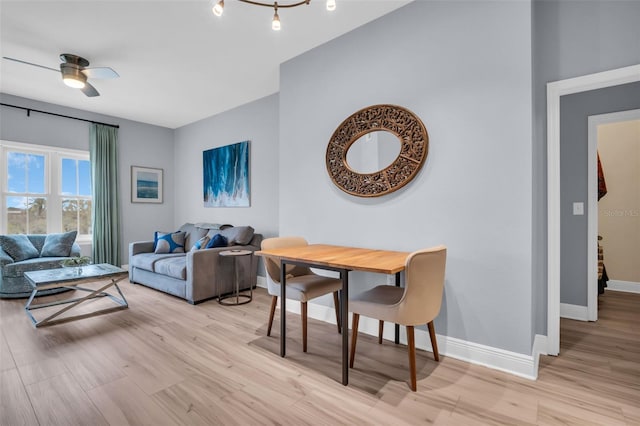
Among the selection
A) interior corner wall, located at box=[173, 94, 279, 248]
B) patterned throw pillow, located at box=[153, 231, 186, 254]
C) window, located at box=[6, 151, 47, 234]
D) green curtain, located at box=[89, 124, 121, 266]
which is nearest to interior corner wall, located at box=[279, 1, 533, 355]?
interior corner wall, located at box=[173, 94, 279, 248]

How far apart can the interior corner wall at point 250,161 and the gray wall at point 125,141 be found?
Result: 0.76ft

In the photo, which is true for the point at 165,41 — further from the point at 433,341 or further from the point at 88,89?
the point at 433,341

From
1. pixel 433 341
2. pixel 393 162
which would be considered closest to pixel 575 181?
pixel 393 162

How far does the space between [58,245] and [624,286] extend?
7.70 m

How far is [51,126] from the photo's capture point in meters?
4.62

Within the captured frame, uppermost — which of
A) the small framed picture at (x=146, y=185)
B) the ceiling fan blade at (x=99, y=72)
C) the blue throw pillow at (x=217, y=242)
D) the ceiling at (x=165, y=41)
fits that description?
the ceiling at (x=165, y=41)

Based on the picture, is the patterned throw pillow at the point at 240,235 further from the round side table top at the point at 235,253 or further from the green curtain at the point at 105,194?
the green curtain at the point at 105,194

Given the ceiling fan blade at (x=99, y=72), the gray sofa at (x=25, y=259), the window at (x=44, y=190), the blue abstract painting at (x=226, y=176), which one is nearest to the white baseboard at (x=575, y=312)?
the blue abstract painting at (x=226, y=176)

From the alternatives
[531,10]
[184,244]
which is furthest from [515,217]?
[184,244]

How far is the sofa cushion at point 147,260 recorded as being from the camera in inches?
161

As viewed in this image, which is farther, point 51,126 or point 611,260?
point 51,126

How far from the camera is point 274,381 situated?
192cm

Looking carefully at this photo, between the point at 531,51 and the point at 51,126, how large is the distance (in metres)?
6.11

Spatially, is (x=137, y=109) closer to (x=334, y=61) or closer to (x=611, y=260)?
(x=334, y=61)
